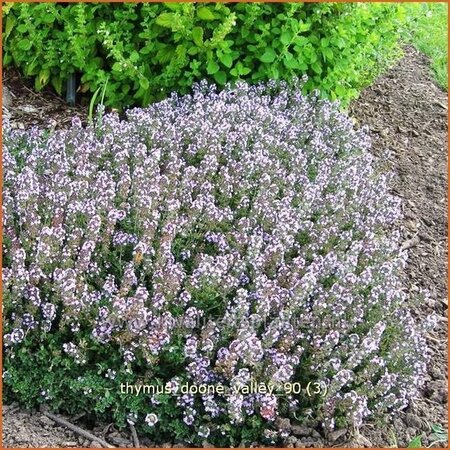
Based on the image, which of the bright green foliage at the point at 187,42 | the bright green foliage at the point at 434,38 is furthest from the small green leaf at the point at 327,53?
the bright green foliage at the point at 434,38

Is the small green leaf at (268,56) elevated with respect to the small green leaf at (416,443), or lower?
elevated

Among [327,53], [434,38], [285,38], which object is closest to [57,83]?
[285,38]

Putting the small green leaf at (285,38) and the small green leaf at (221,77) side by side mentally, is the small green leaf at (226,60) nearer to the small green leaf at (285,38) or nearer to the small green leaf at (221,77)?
the small green leaf at (221,77)

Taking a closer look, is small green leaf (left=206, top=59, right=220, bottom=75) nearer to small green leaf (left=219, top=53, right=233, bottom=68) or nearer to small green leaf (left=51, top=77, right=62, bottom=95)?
small green leaf (left=219, top=53, right=233, bottom=68)

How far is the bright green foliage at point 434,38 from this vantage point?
22.4ft

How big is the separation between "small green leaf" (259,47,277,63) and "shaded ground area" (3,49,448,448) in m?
0.97

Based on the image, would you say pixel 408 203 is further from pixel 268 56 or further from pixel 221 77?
pixel 221 77

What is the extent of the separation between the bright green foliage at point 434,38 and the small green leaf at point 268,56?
7.90 ft

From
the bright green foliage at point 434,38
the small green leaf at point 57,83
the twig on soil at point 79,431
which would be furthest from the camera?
the bright green foliage at point 434,38

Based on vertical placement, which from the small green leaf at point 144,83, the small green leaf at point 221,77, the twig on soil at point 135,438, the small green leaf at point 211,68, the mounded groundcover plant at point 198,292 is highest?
the small green leaf at point 211,68

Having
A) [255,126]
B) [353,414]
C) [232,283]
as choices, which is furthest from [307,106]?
[353,414]

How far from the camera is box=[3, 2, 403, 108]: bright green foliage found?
15.0 feet

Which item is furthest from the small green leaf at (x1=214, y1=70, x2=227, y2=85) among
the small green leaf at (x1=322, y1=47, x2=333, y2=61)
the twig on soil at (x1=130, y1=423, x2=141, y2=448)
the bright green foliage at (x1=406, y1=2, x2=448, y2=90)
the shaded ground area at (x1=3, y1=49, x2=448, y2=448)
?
the bright green foliage at (x1=406, y1=2, x2=448, y2=90)

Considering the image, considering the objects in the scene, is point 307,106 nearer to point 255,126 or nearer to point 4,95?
point 255,126
